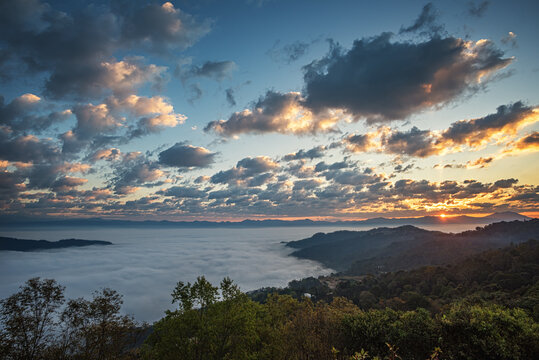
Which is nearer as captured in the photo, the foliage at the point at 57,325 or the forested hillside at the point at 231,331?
the foliage at the point at 57,325

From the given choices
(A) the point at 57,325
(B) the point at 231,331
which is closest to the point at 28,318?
(A) the point at 57,325

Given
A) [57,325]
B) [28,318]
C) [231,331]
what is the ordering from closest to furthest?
[28,318], [57,325], [231,331]

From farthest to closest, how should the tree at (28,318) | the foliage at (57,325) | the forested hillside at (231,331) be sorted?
1. the forested hillside at (231,331)
2. the foliage at (57,325)
3. the tree at (28,318)

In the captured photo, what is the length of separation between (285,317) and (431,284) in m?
114

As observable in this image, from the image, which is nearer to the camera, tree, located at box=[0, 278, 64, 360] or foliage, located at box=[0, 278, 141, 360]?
tree, located at box=[0, 278, 64, 360]

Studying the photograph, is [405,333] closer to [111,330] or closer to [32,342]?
[111,330]

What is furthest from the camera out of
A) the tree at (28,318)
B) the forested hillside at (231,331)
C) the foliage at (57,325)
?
the forested hillside at (231,331)

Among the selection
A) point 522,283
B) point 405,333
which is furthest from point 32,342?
point 522,283

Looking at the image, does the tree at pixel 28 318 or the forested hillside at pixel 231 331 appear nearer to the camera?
the tree at pixel 28 318

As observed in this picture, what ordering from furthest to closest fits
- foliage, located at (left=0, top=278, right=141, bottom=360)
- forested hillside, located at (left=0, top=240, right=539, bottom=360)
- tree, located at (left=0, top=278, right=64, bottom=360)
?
forested hillside, located at (left=0, top=240, right=539, bottom=360) < foliage, located at (left=0, top=278, right=141, bottom=360) < tree, located at (left=0, top=278, right=64, bottom=360)

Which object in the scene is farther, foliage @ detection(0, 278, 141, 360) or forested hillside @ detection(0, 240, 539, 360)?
forested hillside @ detection(0, 240, 539, 360)

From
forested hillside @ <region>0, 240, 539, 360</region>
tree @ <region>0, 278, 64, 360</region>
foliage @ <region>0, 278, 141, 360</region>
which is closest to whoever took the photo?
tree @ <region>0, 278, 64, 360</region>

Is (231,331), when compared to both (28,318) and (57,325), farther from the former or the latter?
(28,318)

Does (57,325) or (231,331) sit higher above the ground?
(57,325)
